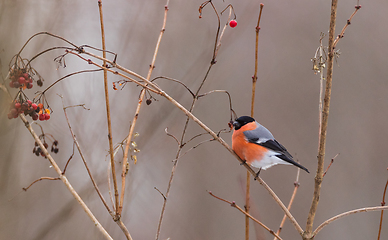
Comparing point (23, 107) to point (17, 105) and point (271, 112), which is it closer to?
point (17, 105)

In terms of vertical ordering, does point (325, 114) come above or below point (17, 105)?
below

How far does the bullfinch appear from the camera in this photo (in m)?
0.78

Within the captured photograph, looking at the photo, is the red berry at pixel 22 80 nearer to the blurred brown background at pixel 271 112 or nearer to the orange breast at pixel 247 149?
the orange breast at pixel 247 149

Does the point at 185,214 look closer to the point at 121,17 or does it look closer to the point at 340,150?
the point at 340,150

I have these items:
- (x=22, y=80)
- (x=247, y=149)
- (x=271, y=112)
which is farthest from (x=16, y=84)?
(x=271, y=112)

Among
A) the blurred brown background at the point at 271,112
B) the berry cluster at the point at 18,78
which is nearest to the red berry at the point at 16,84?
the berry cluster at the point at 18,78

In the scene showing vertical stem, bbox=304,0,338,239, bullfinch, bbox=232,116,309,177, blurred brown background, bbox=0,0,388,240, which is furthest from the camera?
blurred brown background, bbox=0,0,388,240

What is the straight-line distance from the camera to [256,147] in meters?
0.79

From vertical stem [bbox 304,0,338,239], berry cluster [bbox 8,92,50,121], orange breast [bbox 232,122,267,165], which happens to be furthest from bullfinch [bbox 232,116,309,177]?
berry cluster [bbox 8,92,50,121]

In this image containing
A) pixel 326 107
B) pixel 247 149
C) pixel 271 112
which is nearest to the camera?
pixel 326 107

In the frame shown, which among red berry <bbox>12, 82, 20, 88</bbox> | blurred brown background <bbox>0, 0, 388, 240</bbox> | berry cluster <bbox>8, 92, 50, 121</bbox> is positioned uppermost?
red berry <bbox>12, 82, 20, 88</bbox>

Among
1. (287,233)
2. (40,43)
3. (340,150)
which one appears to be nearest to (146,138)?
(40,43)

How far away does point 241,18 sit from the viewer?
1.41 meters

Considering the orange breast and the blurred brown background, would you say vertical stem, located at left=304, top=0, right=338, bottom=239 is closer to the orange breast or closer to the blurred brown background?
the orange breast
